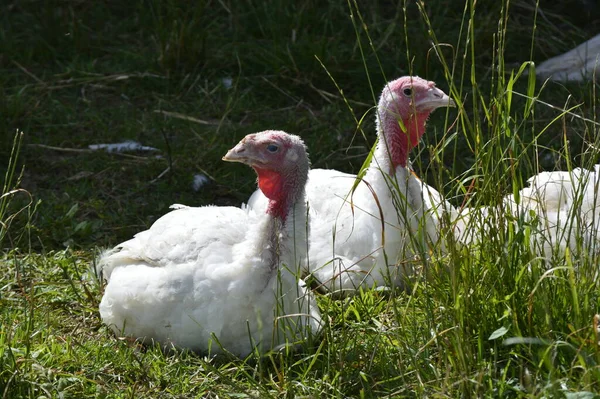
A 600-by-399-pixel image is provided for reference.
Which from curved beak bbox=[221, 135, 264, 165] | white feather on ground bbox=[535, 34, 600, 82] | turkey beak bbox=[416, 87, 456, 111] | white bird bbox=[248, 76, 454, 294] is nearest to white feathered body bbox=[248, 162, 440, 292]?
white bird bbox=[248, 76, 454, 294]

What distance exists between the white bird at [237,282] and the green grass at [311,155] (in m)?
0.12

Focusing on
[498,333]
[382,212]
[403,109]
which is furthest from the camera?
[403,109]

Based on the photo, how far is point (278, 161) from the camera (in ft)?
13.9

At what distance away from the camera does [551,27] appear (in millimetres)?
7484

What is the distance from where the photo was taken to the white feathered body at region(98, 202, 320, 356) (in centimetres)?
414

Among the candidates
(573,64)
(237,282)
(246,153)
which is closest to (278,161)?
(246,153)

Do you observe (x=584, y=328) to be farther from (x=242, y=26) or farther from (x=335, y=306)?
(x=242, y=26)

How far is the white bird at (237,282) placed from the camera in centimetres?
414

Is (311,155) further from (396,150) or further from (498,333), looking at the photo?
(498,333)

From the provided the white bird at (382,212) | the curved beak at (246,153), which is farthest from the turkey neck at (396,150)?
the curved beak at (246,153)

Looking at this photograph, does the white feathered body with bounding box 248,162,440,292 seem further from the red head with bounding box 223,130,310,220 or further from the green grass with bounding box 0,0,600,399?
the red head with bounding box 223,130,310,220

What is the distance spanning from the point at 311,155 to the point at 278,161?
6.49 ft

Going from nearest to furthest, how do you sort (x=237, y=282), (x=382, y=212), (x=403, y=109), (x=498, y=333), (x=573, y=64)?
(x=498, y=333) < (x=237, y=282) < (x=382, y=212) < (x=403, y=109) < (x=573, y=64)

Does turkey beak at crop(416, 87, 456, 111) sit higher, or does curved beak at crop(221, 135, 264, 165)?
turkey beak at crop(416, 87, 456, 111)
